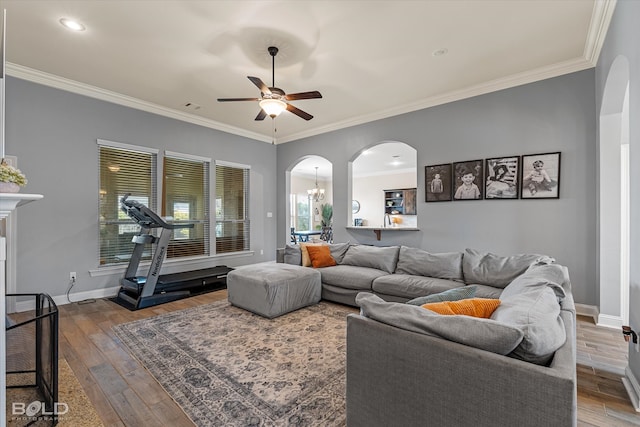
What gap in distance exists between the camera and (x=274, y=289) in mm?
3361

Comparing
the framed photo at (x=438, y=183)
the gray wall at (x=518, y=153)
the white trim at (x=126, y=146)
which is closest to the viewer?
the gray wall at (x=518, y=153)

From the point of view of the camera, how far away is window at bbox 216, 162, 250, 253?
585 centimetres

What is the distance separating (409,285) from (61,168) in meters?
4.73

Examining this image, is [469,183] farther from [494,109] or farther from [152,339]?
[152,339]

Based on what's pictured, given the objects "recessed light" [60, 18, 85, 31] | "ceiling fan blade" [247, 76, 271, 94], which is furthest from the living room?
"ceiling fan blade" [247, 76, 271, 94]

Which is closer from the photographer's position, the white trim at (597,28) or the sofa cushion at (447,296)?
the sofa cushion at (447,296)

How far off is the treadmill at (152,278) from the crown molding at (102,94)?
1458mm

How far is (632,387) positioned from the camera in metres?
1.97

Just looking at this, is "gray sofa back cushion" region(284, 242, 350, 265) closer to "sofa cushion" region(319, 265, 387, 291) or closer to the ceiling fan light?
→ "sofa cushion" region(319, 265, 387, 291)

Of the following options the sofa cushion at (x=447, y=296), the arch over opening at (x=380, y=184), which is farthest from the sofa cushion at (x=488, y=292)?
the arch over opening at (x=380, y=184)

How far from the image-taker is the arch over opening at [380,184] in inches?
355

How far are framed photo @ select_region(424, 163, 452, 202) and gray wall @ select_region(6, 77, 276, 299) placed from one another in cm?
444

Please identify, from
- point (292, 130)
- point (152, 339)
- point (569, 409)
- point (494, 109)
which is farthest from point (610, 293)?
point (292, 130)

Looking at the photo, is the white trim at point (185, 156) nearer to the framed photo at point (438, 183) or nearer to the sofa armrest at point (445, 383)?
the framed photo at point (438, 183)
